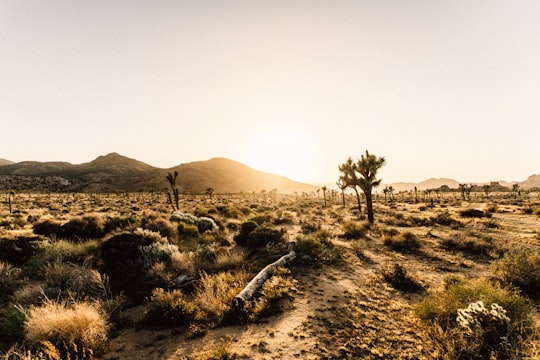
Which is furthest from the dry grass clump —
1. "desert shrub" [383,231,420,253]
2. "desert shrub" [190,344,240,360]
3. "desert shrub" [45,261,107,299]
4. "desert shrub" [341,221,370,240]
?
"desert shrub" [341,221,370,240]

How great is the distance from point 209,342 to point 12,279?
8712 mm

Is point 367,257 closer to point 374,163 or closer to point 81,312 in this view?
point 81,312

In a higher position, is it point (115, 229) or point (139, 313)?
point (115, 229)

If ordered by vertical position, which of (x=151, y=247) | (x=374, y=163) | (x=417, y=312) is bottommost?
(x=417, y=312)

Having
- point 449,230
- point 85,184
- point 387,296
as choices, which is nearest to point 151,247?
point 387,296

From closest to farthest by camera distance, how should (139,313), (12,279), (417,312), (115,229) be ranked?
1. (417,312)
2. (139,313)
3. (12,279)
4. (115,229)

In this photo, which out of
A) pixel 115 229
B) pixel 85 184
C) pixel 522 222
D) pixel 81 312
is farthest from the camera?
pixel 85 184

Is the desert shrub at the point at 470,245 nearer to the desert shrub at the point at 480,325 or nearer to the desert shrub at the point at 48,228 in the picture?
the desert shrub at the point at 480,325

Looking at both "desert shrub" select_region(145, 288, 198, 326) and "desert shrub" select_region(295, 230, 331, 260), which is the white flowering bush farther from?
"desert shrub" select_region(295, 230, 331, 260)

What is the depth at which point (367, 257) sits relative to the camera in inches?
520

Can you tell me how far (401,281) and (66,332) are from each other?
10.3 metres

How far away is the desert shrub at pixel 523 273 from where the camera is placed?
27.4 ft

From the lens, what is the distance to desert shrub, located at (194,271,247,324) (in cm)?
720

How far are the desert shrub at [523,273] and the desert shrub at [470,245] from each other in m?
4.44
